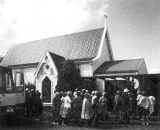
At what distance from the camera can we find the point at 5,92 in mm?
9914

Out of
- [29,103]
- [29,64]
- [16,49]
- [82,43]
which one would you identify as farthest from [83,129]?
[16,49]

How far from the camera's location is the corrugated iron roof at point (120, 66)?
17562 mm

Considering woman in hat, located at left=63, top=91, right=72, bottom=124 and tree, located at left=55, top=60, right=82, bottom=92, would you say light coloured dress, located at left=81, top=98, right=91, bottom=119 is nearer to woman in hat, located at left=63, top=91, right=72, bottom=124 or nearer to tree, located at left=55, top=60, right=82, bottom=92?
woman in hat, located at left=63, top=91, right=72, bottom=124

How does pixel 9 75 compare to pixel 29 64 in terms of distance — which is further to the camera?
pixel 29 64

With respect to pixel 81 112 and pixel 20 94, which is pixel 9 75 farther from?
pixel 81 112

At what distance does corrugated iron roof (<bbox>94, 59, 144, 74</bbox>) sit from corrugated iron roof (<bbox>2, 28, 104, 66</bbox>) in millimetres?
1579

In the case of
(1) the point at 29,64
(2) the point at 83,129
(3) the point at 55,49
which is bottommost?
(2) the point at 83,129

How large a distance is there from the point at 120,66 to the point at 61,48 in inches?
302

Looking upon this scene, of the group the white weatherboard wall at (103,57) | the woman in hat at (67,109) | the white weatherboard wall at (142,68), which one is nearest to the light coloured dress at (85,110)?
the woman in hat at (67,109)

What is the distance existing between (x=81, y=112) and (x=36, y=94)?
176 inches

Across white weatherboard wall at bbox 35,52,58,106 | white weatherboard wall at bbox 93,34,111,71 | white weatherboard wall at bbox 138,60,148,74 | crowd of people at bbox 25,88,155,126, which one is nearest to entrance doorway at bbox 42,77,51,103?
white weatherboard wall at bbox 35,52,58,106

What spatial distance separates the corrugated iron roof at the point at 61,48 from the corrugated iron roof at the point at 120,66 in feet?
5.18

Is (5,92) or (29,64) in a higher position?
(29,64)

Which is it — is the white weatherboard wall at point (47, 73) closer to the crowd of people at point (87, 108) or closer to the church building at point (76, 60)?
the church building at point (76, 60)
